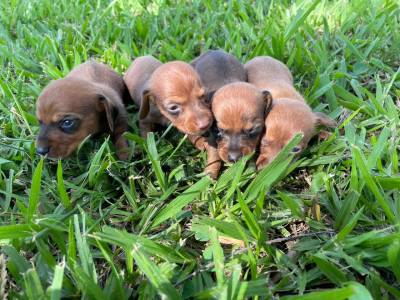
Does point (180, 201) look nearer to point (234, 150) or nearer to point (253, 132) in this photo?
point (234, 150)

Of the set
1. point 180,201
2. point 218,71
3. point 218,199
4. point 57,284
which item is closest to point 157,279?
point 57,284

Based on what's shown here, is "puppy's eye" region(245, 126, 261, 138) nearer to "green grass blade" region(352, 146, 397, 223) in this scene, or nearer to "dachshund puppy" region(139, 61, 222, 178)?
"dachshund puppy" region(139, 61, 222, 178)

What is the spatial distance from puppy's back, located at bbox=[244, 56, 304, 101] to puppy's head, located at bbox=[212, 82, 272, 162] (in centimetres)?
36

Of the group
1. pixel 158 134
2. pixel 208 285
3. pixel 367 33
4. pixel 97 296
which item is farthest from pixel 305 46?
pixel 97 296

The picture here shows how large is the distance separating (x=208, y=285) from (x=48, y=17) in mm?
4464

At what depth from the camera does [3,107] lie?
3361mm

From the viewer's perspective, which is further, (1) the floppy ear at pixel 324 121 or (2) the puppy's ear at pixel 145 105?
(2) the puppy's ear at pixel 145 105

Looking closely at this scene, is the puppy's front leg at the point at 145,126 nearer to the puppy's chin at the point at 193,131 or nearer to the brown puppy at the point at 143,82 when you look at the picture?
the brown puppy at the point at 143,82

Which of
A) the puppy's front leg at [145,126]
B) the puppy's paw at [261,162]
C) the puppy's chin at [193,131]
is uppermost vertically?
the puppy's chin at [193,131]

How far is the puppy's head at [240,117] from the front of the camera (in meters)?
3.00

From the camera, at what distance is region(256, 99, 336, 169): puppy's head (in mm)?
2906

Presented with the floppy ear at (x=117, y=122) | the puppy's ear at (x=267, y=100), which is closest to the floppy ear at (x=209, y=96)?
the puppy's ear at (x=267, y=100)

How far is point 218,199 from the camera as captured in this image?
8.15ft

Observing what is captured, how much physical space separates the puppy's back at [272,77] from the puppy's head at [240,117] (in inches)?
14.0
